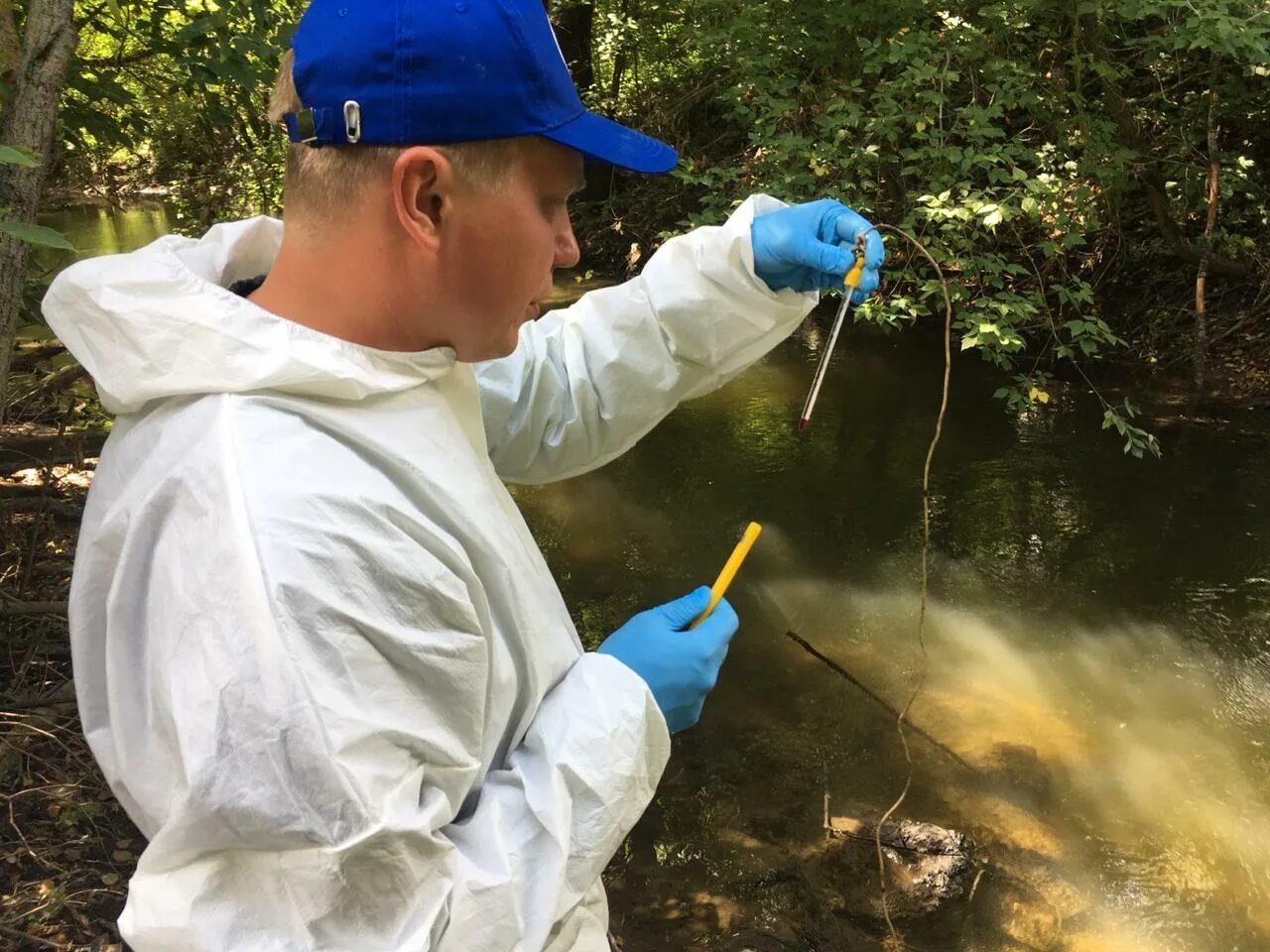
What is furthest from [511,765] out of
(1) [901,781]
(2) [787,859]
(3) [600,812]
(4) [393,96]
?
(1) [901,781]

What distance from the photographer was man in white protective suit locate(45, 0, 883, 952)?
2.55 feet

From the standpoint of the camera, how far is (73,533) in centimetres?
310

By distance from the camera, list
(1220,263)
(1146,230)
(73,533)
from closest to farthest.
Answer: (73,533) → (1220,263) → (1146,230)

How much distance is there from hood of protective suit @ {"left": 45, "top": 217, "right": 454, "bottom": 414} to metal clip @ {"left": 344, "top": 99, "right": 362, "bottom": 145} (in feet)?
0.65

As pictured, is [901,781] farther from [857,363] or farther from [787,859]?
[857,363]

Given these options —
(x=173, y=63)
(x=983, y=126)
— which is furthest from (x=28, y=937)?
(x=983, y=126)

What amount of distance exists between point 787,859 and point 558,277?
660cm

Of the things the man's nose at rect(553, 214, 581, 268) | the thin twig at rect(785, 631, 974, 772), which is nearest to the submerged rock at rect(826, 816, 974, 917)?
the thin twig at rect(785, 631, 974, 772)

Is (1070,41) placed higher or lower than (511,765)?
higher

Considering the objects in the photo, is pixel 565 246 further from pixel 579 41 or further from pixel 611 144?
pixel 579 41

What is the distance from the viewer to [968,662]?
3357mm

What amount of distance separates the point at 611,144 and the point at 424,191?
0.78 ft

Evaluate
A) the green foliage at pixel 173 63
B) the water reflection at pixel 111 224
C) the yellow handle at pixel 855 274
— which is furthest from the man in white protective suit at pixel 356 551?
the water reflection at pixel 111 224

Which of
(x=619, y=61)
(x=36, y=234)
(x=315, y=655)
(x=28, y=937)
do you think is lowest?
(x=28, y=937)
